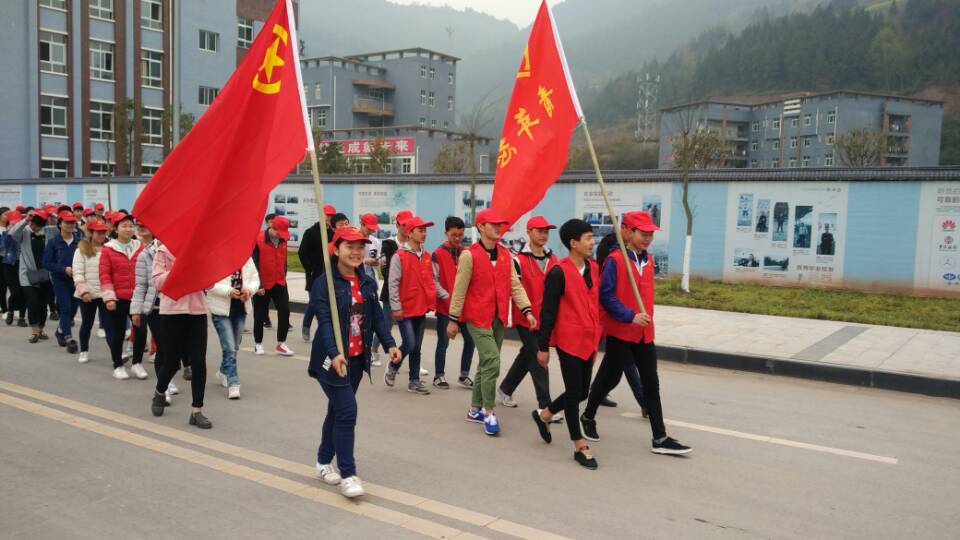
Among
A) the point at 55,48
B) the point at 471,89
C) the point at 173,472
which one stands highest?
the point at 471,89

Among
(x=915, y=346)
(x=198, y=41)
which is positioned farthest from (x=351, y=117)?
(x=915, y=346)

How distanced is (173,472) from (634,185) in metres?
14.4

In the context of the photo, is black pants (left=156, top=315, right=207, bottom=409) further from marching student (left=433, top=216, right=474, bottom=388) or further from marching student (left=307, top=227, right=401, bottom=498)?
marching student (left=433, top=216, right=474, bottom=388)

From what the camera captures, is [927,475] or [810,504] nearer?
[810,504]

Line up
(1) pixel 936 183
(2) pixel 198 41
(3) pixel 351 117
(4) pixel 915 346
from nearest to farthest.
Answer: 1. (4) pixel 915 346
2. (1) pixel 936 183
3. (2) pixel 198 41
4. (3) pixel 351 117

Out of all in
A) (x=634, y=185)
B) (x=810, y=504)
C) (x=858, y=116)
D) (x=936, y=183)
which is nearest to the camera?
(x=810, y=504)

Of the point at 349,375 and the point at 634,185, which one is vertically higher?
the point at 634,185

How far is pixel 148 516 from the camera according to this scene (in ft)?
15.5

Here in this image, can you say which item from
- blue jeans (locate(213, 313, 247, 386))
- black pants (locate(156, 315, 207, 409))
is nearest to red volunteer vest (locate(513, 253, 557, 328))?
black pants (locate(156, 315, 207, 409))

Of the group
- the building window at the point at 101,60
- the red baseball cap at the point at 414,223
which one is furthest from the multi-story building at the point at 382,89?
the red baseball cap at the point at 414,223

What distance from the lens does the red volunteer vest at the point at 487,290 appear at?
6844 mm

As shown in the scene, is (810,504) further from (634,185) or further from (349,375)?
(634,185)

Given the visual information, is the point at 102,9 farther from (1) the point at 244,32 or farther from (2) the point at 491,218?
(2) the point at 491,218

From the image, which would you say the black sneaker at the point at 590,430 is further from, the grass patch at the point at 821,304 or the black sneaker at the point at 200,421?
the grass patch at the point at 821,304
